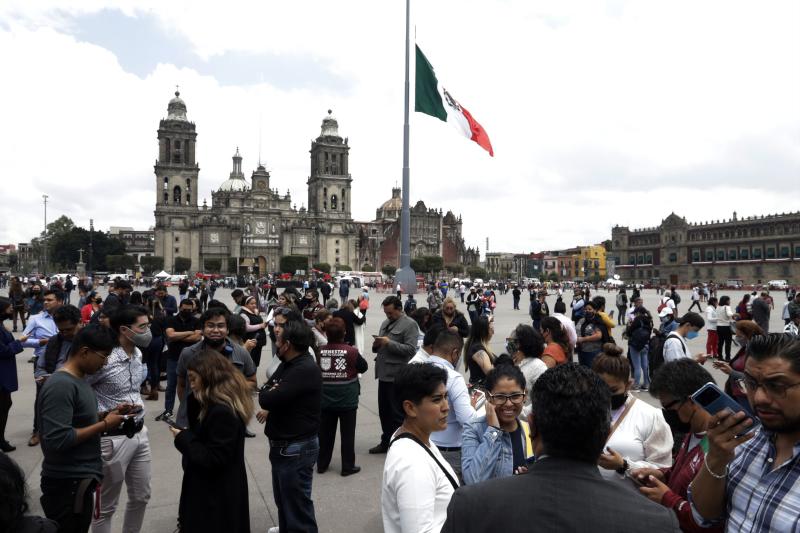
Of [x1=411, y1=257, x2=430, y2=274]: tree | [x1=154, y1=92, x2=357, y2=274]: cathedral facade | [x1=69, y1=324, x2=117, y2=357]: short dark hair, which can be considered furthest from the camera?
[x1=411, y1=257, x2=430, y2=274]: tree

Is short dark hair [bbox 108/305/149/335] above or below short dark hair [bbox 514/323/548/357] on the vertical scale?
above

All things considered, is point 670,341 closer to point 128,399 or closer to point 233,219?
point 128,399

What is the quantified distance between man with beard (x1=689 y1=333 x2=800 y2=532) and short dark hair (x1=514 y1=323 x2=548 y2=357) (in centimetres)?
277

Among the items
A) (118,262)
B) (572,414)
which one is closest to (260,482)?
(572,414)

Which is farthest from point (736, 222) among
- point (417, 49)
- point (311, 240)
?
point (417, 49)

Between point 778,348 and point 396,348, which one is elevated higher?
point 778,348

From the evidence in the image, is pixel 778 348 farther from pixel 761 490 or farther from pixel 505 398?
pixel 505 398

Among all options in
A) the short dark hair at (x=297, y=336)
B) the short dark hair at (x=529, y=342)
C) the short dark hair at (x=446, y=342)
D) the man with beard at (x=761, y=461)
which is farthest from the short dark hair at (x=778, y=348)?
the short dark hair at (x=297, y=336)

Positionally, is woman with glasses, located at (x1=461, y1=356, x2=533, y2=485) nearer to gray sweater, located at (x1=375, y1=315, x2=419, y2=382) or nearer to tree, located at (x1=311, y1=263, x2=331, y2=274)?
gray sweater, located at (x1=375, y1=315, x2=419, y2=382)

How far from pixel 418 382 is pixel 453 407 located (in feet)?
4.17

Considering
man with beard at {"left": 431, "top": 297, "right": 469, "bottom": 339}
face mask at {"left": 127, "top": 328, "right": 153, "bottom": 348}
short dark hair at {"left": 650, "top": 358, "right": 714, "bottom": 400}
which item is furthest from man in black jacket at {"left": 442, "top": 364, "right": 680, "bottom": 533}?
man with beard at {"left": 431, "top": 297, "right": 469, "bottom": 339}

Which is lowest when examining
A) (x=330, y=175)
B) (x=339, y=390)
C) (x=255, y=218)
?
(x=339, y=390)

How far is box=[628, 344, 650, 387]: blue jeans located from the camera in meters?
9.98

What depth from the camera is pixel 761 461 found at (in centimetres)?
213
